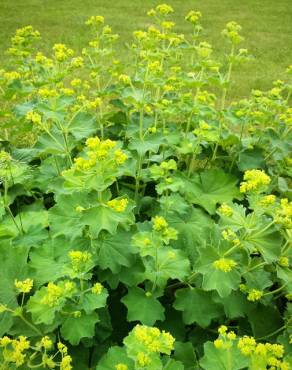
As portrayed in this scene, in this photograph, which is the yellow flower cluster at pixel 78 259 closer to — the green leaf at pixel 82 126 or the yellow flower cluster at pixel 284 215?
the yellow flower cluster at pixel 284 215

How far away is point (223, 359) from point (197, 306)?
1.64 ft

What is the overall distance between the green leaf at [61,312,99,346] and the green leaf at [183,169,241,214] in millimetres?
1138

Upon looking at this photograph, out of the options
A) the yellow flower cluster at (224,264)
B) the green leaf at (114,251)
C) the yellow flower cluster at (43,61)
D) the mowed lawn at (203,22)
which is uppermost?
the yellow flower cluster at (43,61)

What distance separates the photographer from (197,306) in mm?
2332

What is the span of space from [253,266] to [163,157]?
994mm

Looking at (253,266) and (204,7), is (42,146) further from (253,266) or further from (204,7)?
(204,7)

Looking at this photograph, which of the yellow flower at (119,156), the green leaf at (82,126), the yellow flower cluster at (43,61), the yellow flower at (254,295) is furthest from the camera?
the yellow flower cluster at (43,61)

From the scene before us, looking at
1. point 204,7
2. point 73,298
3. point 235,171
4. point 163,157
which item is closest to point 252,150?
point 235,171

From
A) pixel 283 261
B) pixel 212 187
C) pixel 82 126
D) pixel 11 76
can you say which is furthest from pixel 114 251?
pixel 11 76

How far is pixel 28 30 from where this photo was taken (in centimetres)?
356

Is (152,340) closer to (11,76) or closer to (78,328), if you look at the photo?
(78,328)

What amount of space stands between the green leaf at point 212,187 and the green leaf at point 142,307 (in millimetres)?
864

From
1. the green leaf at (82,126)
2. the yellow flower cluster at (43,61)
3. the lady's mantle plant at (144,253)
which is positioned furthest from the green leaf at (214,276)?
the yellow flower cluster at (43,61)

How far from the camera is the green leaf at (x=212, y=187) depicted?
9.89ft
